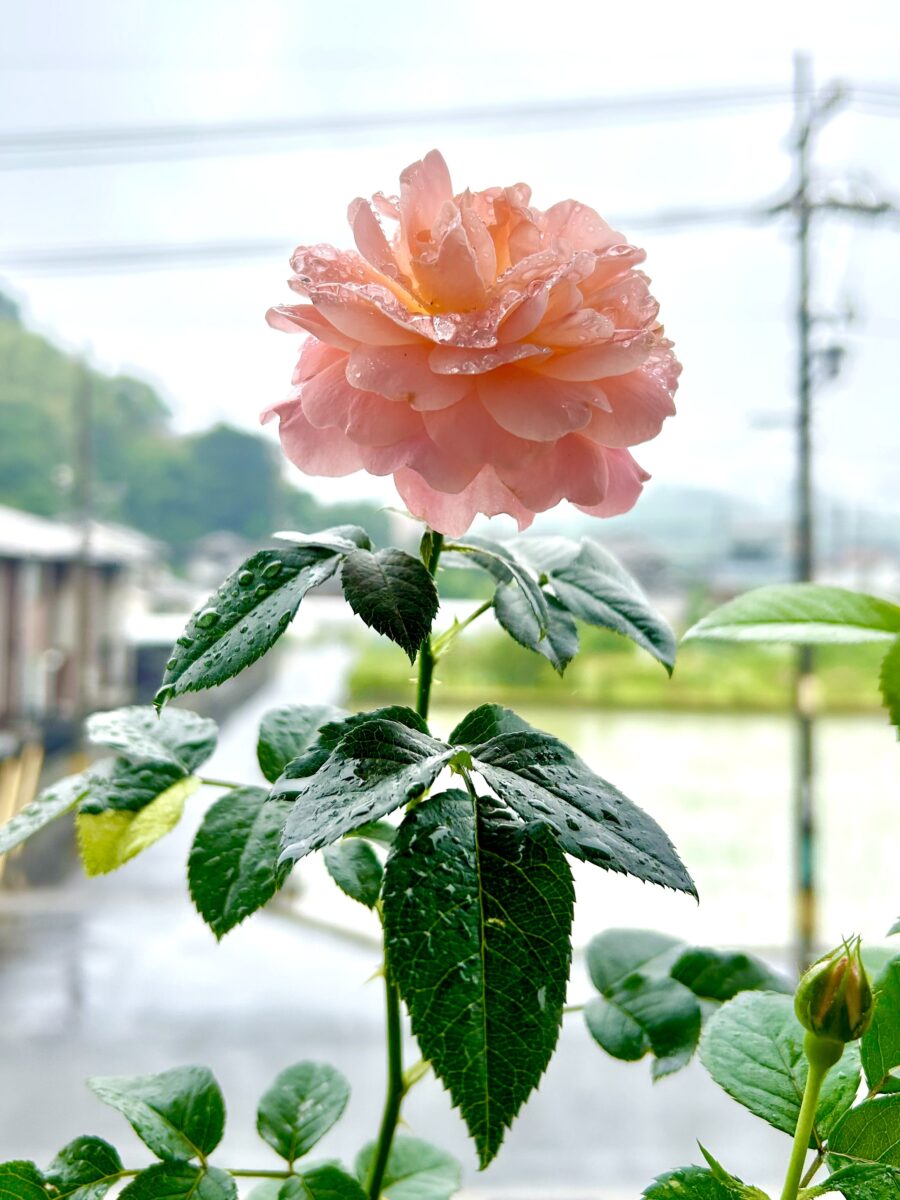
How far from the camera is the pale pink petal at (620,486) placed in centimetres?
28

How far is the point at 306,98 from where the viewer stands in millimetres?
2176

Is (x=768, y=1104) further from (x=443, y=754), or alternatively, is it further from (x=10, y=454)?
(x=10, y=454)

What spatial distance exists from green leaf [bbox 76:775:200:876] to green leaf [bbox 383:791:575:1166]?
0.50ft

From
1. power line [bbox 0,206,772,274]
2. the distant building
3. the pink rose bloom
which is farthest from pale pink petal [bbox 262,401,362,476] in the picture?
power line [bbox 0,206,772,274]

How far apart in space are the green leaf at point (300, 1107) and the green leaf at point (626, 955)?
112 millimetres

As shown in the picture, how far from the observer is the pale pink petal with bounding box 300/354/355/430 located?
0.25m

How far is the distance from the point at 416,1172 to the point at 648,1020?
0.43 feet

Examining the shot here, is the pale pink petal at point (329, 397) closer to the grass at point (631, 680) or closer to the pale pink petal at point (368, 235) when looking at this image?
the pale pink petal at point (368, 235)

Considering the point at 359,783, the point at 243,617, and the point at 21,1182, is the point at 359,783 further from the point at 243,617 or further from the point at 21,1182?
the point at 21,1182

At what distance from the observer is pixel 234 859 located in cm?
31

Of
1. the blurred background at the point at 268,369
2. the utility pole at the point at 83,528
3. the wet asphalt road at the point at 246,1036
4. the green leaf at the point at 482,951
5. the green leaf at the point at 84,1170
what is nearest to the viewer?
the green leaf at the point at 482,951

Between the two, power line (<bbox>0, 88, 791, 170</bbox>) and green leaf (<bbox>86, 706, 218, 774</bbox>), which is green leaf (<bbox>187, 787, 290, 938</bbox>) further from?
power line (<bbox>0, 88, 791, 170</bbox>)

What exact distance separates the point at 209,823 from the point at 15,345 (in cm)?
214

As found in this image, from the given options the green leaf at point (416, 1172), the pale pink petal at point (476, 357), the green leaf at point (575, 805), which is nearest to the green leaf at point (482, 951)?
the green leaf at point (575, 805)
